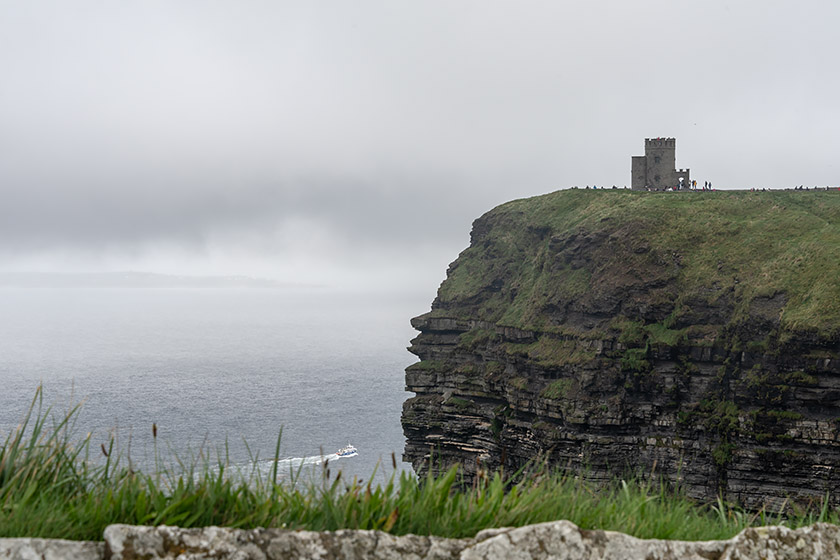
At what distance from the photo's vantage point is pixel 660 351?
71.6m

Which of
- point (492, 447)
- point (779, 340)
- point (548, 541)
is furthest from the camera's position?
point (492, 447)

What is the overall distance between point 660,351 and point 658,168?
47370 millimetres

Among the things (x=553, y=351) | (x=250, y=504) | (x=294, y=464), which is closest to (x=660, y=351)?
(x=553, y=351)

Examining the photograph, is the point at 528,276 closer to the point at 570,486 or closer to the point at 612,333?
the point at 612,333

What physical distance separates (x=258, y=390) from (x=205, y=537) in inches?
7505

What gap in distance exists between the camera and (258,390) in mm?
192375

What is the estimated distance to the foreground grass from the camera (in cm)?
739

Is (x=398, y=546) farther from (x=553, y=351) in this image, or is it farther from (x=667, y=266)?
(x=667, y=266)

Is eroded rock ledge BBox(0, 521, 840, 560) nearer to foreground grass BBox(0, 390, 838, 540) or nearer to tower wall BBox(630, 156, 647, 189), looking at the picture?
→ foreground grass BBox(0, 390, 838, 540)

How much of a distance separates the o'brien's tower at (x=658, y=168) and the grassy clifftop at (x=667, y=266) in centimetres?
1239

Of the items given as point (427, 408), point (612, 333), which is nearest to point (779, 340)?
point (612, 333)

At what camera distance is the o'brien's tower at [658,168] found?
111 metres

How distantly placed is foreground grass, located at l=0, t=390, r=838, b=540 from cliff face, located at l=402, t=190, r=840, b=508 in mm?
47340

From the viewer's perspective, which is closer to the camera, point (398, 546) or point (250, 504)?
point (398, 546)
